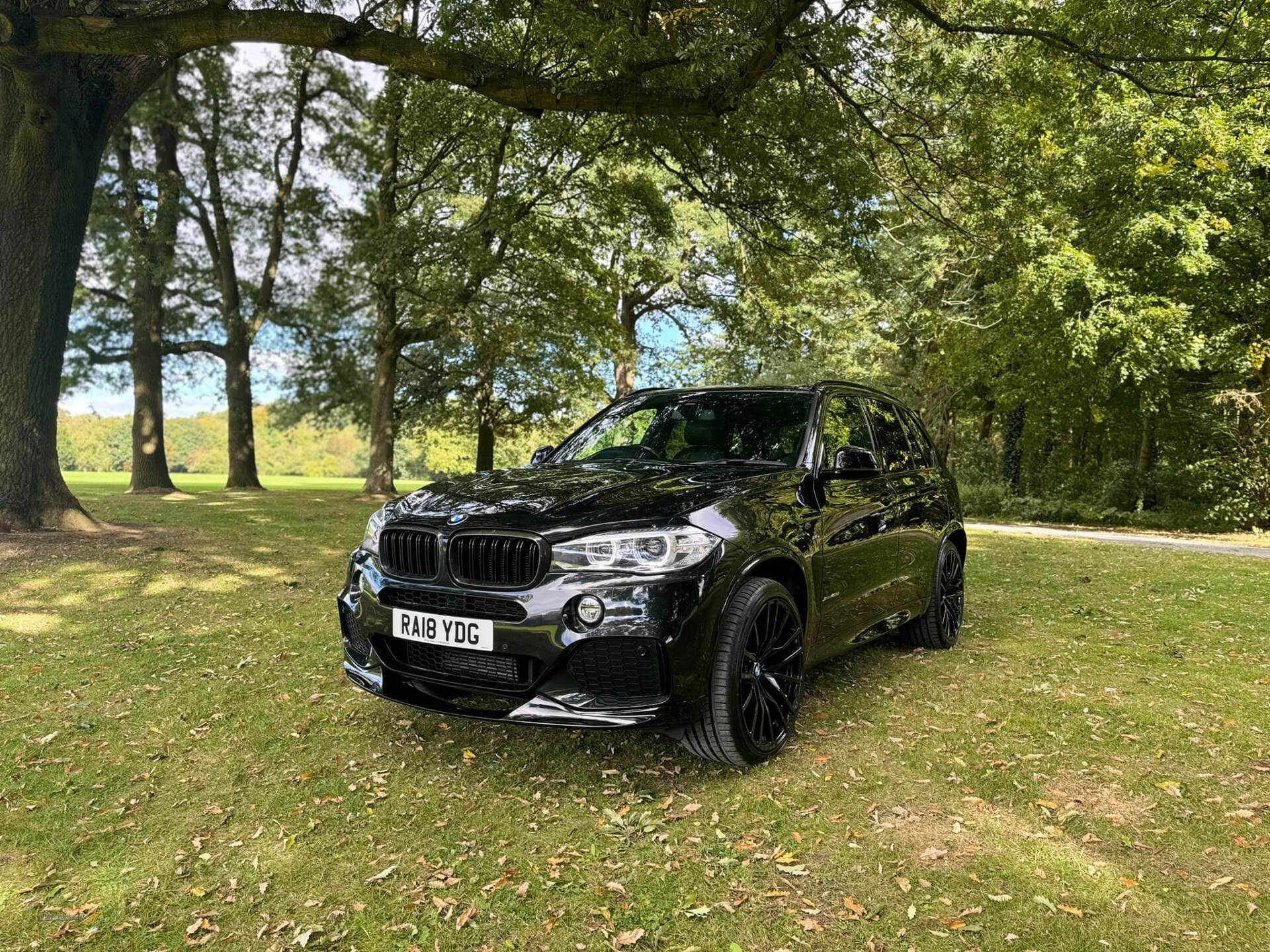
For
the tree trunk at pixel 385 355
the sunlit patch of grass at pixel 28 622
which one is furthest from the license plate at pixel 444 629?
the tree trunk at pixel 385 355

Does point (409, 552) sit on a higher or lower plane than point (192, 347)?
lower

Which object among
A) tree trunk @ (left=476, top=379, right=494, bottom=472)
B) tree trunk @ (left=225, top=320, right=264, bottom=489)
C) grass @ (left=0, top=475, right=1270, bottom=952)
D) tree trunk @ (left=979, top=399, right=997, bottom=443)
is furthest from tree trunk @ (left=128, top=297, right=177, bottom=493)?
tree trunk @ (left=979, top=399, right=997, bottom=443)

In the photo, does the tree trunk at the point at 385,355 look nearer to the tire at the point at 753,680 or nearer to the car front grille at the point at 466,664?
the car front grille at the point at 466,664

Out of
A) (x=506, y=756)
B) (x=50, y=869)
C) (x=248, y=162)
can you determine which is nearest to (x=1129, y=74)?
(x=506, y=756)

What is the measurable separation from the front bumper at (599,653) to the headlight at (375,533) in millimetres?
683

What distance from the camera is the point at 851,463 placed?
14.4 feet

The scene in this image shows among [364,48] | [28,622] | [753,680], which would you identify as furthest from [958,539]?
[364,48]

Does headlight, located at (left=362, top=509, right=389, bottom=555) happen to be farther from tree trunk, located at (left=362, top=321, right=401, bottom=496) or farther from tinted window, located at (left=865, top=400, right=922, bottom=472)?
tree trunk, located at (left=362, top=321, right=401, bottom=496)

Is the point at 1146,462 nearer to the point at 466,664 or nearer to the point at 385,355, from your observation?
the point at 385,355

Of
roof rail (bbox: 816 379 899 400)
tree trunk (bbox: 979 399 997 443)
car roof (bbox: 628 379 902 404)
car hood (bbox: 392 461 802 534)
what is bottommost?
car hood (bbox: 392 461 802 534)

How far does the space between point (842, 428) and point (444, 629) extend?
2.66 meters

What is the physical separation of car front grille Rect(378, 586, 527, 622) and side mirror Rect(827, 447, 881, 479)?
1.97 m

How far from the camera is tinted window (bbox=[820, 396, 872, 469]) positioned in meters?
4.52

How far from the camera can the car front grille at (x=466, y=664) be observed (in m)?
3.28
